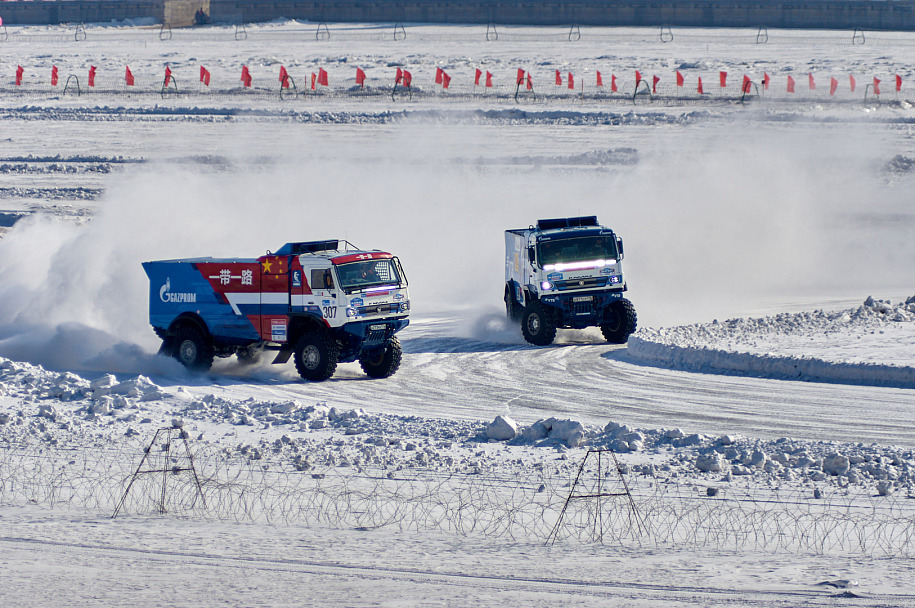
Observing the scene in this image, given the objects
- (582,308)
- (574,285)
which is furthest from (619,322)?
(574,285)

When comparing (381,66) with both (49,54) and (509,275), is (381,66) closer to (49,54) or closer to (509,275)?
(49,54)

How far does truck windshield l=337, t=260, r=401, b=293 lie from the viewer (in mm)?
18516

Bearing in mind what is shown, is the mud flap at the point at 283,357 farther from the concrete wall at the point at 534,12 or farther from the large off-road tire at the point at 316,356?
the concrete wall at the point at 534,12

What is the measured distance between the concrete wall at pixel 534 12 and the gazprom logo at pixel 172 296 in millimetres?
58632

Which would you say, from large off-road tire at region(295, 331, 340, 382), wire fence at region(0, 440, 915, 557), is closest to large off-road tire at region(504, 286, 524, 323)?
large off-road tire at region(295, 331, 340, 382)

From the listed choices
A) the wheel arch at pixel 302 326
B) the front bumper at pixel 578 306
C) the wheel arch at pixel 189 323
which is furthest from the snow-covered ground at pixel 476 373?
the wheel arch at pixel 302 326

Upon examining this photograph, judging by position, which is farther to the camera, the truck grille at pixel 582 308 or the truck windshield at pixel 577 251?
the truck windshield at pixel 577 251

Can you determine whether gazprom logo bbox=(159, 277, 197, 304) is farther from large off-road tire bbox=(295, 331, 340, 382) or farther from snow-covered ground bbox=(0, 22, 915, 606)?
large off-road tire bbox=(295, 331, 340, 382)

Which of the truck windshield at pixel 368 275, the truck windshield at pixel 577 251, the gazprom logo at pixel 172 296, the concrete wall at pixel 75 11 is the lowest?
the gazprom logo at pixel 172 296

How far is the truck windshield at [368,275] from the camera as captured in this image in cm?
1852

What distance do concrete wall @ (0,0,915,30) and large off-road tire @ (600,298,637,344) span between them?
5314 centimetres

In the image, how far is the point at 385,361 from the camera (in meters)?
19.3

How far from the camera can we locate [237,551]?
1001 cm

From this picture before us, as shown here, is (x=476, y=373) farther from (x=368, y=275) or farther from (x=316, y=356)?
(x=316, y=356)
